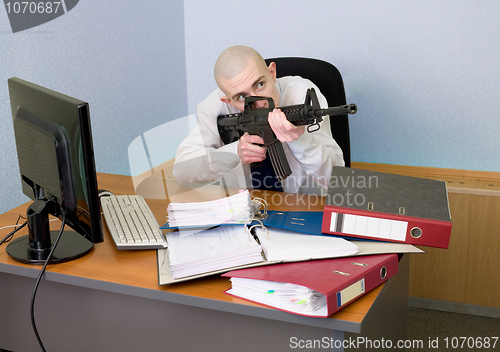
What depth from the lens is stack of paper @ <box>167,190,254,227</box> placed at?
990 mm

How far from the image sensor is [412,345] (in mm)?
1550

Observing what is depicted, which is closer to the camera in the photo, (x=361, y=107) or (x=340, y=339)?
(x=340, y=339)

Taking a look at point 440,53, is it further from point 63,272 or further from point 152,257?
point 63,272

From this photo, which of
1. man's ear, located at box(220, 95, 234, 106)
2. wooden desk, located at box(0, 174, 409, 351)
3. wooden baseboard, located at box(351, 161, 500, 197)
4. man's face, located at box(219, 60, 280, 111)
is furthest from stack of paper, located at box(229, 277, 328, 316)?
wooden baseboard, located at box(351, 161, 500, 197)

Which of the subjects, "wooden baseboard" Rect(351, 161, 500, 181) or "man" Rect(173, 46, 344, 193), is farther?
"wooden baseboard" Rect(351, 161, 500, 181)

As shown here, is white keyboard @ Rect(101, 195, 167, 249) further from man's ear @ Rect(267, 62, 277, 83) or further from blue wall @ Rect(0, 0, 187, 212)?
man's ear @ Rect(267, 62, 277, 83)

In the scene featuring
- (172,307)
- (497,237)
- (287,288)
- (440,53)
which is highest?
(440,53)

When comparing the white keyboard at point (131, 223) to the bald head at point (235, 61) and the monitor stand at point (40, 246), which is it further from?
the bald head at point (235, 61)

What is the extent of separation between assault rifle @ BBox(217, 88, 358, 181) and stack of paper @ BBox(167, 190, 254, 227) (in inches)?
10.0

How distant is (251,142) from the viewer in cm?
134

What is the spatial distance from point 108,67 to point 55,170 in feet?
3.70

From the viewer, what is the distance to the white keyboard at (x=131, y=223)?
97 cm

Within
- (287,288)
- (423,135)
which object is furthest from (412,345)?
(287,288)

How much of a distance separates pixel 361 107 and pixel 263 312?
5.02 ft
